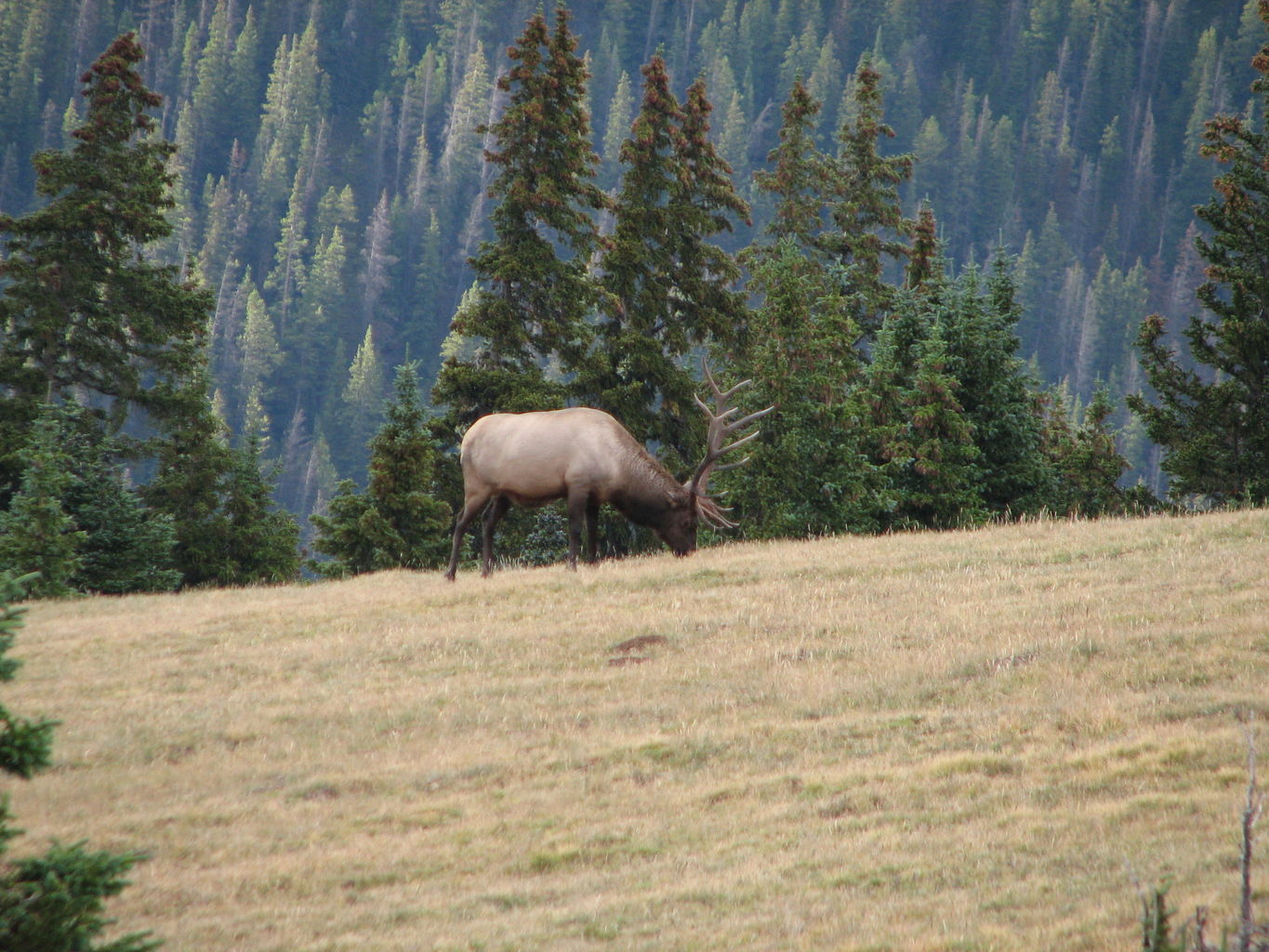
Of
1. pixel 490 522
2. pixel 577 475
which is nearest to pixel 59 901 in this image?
pixel 577 475

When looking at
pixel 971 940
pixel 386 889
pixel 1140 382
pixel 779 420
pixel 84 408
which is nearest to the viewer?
pixel 971 940

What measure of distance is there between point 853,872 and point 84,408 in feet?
95.7

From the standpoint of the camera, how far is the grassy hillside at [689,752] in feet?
26.1

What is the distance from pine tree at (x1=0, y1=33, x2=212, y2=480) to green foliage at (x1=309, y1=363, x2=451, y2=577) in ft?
21.4

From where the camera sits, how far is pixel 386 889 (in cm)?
880

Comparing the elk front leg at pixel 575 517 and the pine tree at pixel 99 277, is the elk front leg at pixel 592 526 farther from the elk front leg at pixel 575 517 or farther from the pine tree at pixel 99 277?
the pine tree at pixel 99 277

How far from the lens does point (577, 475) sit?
18.9m

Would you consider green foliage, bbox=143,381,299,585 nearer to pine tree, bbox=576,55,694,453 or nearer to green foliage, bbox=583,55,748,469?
pine tree, bbox=576,55,694,453

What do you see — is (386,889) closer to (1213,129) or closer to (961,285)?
(961,285)

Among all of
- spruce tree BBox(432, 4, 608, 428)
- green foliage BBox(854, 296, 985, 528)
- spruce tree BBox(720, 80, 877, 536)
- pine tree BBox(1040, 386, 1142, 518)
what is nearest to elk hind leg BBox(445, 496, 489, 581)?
spruce tree BBox(720, 80, 877, 536)

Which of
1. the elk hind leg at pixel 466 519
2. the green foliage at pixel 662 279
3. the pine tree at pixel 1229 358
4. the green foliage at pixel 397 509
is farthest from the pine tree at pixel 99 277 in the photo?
the pine tree at pixel 1229 358

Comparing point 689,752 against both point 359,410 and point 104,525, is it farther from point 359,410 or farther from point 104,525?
point 359,410

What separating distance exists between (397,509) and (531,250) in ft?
22.9

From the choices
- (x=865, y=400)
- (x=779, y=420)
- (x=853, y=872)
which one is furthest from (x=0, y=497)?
(x=853, y=872)
